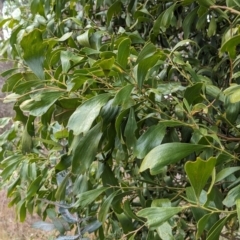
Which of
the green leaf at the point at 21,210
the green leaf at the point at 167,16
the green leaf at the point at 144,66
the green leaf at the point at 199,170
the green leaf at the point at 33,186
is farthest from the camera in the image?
the green leaf at the point at 21,210

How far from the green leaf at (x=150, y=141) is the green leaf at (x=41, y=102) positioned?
0.13 metres

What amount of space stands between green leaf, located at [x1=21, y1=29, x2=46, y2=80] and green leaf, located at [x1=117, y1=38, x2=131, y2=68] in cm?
12

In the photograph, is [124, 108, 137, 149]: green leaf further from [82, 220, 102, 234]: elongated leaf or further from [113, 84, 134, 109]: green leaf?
[82, 220, 102, 234]: elongated leaf

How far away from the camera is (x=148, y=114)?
0.68 m

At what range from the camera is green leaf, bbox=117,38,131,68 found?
582 millimetres

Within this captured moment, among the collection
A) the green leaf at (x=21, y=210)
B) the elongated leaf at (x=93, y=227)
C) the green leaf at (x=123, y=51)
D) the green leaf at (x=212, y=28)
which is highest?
the green leaf at (x=123, y=51)

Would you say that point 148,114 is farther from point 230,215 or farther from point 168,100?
point 230,215

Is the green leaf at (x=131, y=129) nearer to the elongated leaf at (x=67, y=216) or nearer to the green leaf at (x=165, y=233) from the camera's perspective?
the green leaf at (x=165, y=233)

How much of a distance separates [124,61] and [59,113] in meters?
0.16

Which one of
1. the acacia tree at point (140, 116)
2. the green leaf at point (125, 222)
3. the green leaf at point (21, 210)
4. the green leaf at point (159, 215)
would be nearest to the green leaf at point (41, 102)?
the acacia tree at point (140, 116)

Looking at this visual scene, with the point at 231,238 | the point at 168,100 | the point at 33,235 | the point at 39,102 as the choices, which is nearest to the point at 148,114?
the point at 168,100

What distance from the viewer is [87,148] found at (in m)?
0.63

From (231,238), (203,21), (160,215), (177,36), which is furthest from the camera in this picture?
(177,36)

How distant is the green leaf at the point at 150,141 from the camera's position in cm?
61
